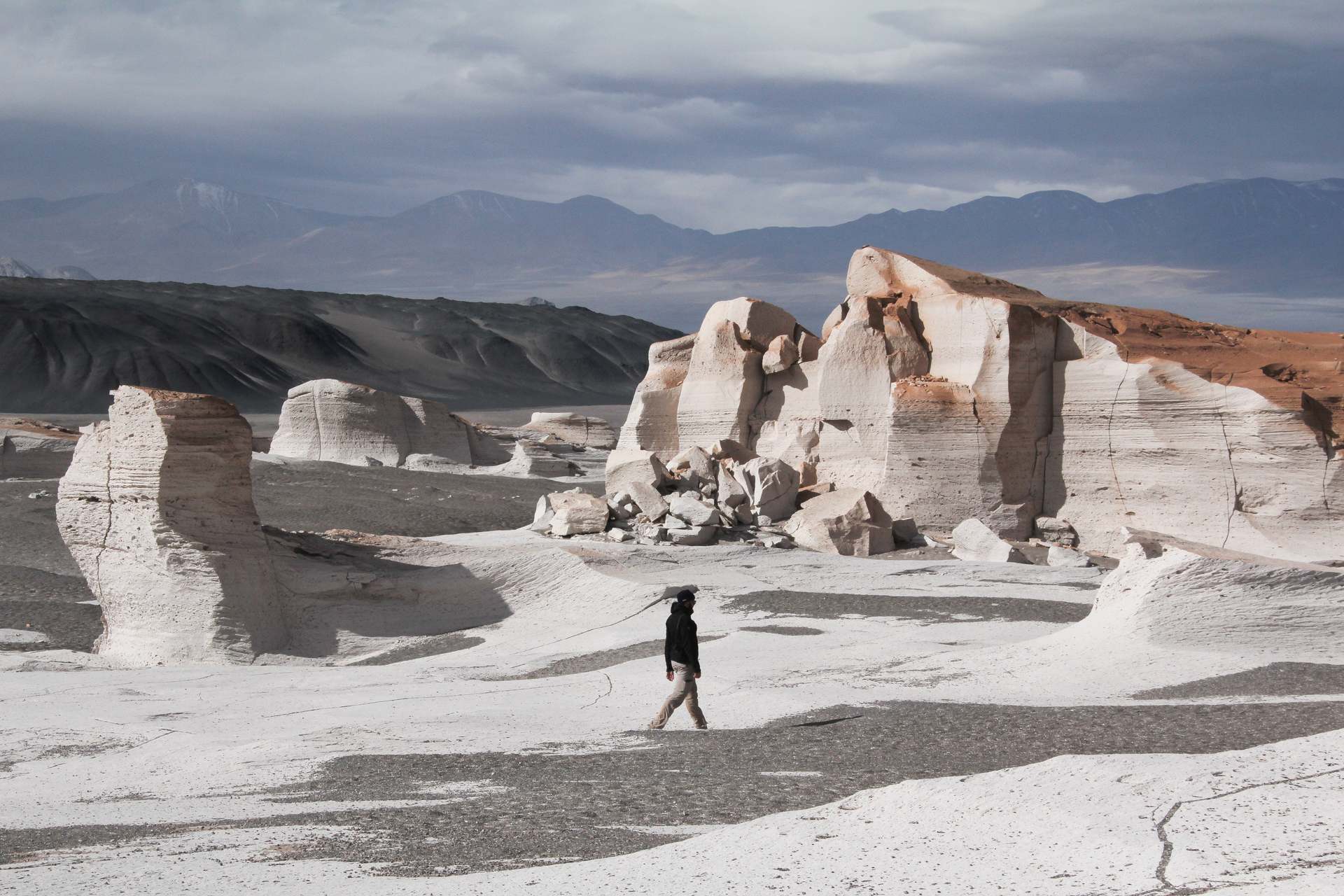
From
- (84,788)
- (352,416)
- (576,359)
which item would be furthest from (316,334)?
(84,788)

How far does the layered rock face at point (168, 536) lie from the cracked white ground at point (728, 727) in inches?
26.5

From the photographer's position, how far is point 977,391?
1380 cm

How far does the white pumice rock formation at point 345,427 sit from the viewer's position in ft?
81.3

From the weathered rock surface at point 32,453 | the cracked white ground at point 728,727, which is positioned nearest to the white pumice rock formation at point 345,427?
the weathered rock surface at point 32,453

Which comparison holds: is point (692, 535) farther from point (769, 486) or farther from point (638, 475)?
point (638, 475)

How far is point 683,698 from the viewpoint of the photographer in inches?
237

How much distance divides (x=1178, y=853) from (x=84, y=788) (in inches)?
186

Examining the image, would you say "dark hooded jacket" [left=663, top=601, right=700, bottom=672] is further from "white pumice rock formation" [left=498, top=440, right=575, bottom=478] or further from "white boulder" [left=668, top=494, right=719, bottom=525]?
"white pumice rock formation" [left=498, top=440, right=575, bottom=478]

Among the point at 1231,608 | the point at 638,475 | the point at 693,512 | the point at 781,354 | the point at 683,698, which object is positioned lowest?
the point at 683,698

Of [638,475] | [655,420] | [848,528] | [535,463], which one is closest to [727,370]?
[655,420]

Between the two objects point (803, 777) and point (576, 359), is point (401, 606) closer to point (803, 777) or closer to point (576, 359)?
point (803, 777)

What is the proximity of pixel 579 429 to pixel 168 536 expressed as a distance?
24251 mm

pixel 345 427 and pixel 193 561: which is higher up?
pixel 345 427

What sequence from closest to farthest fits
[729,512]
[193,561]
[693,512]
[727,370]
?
1. [193,561]
2. [693,512]
3. [729,512]
4. [727,370]
